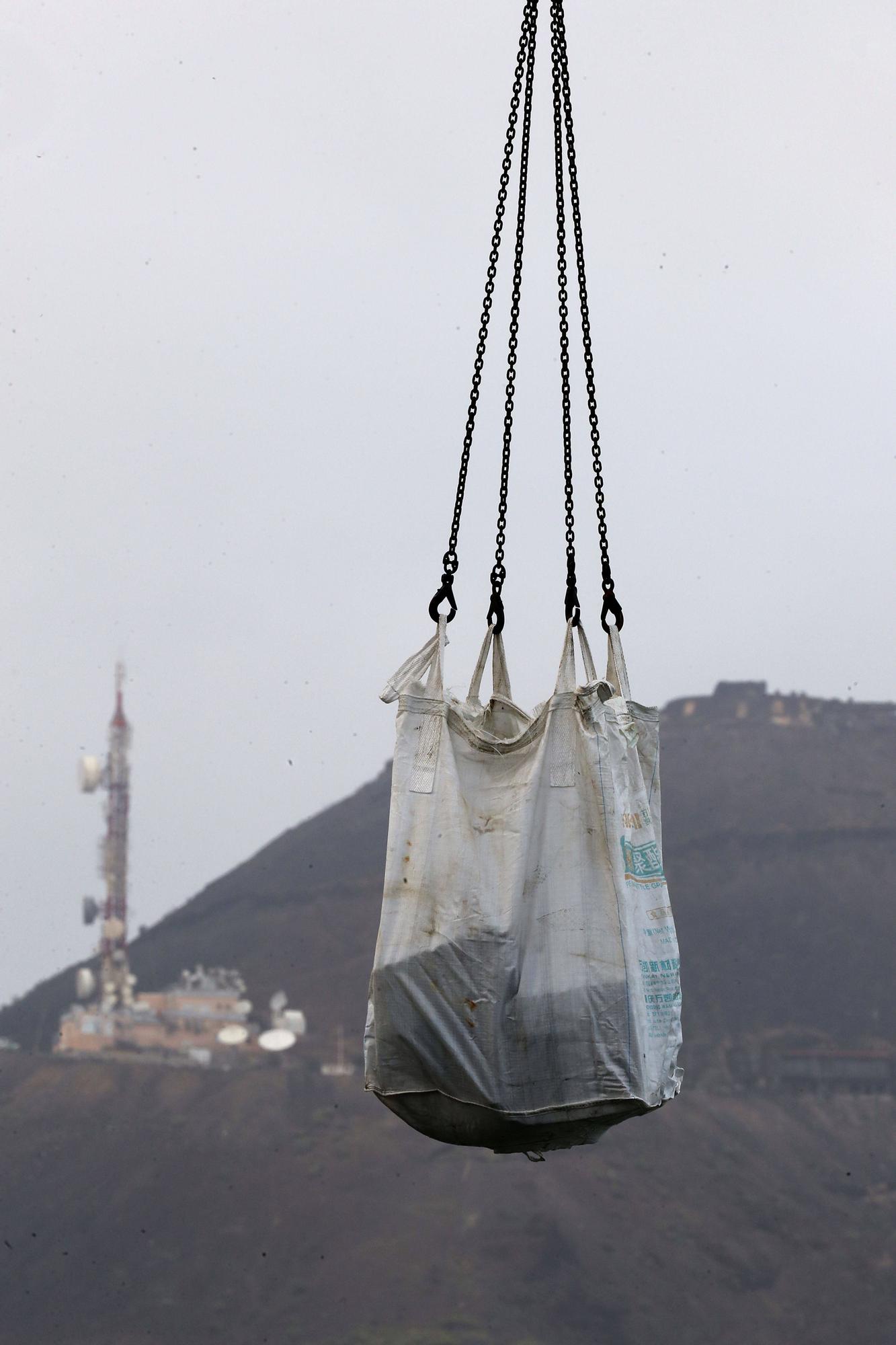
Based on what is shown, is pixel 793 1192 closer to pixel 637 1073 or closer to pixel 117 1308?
pixel 117 1308

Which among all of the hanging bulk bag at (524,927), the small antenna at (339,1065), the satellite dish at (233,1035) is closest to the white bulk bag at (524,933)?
the hanging bulk bag at (524,927)

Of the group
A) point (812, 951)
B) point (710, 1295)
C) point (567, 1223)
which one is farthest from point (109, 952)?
point (812, 951)

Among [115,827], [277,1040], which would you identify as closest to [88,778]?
[115,827]

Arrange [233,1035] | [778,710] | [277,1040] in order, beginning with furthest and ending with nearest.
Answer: [778,710], [233,1035], [277,1040]

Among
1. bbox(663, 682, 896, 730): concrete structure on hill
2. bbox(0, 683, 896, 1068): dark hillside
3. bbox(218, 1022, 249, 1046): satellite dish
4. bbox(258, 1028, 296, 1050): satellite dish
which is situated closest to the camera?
bbox(258, 1028, 296, 1050): satellite dish

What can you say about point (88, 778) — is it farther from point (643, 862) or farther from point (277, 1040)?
point (643, 862)

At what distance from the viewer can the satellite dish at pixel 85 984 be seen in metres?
35.6

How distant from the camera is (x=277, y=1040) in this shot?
35562 millimetres

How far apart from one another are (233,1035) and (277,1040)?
1.19 m

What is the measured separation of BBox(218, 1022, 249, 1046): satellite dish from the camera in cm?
3556

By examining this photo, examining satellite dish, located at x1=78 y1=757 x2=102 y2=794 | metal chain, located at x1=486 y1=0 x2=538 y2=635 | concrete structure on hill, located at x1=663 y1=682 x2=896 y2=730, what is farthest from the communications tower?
metal chain, located at x1=486 y1=0 x2=538 y2=635

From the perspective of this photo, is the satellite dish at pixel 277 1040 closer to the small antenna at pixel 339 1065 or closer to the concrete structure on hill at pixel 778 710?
the small antenna at pixel 339 1065

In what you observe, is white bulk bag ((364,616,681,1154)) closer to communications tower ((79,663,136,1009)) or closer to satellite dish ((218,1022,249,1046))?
communications tower ((79,663,136,1009))

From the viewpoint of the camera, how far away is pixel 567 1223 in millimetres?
29422
